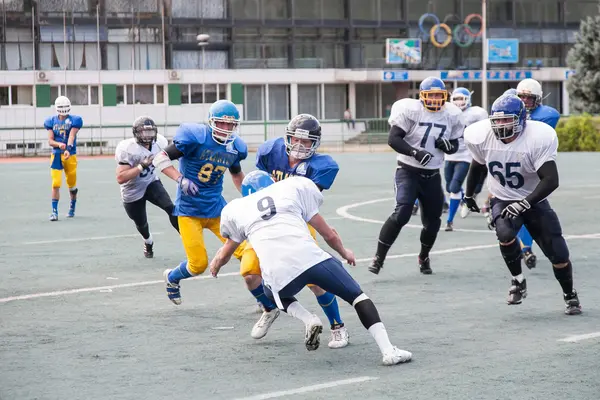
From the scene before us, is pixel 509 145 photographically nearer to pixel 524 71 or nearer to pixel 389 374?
pixel 389 374

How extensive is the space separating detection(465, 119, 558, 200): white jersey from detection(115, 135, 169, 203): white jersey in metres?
4.78

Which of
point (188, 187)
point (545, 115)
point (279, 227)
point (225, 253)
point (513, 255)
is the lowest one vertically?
point (513, 255)

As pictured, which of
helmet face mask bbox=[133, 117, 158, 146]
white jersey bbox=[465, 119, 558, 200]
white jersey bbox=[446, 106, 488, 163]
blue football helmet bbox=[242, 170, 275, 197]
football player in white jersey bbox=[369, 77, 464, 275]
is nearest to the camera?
blue football helmet bbox=[242, 170, 275, 197]

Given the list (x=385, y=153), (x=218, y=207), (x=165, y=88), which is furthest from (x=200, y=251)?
(x=165, y=88)

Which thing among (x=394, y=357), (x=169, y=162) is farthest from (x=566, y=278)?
(x=169, y=162)

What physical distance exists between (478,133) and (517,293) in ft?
4.63

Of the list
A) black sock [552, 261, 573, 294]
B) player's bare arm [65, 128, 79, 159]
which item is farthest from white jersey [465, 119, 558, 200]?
player's bare arm [65, 128, 79, 159]

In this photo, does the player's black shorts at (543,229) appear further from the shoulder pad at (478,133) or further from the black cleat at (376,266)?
the black cleat at (376,266)

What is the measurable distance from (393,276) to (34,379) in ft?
17.1

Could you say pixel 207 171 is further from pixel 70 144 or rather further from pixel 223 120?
pixel 70 144

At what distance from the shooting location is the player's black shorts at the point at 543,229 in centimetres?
930

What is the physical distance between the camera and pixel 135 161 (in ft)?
43.4

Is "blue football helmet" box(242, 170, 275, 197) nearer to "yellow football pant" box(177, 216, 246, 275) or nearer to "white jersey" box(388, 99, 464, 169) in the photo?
"yellow football pant" box(177, 216, 246, 275)

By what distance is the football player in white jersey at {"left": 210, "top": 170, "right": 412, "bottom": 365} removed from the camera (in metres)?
7.34
